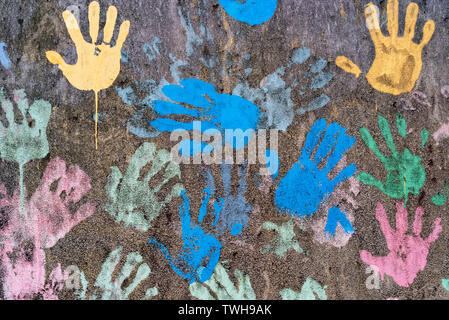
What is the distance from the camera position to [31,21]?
1158 millimetres

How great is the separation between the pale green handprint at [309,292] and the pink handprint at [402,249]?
166mm

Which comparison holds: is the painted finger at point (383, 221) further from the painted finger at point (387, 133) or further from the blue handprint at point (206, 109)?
the blue handprint at point (206, 109)

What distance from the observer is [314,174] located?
120 cm

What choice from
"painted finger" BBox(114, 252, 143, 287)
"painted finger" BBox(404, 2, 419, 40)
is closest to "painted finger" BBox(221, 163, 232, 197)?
"painted finger" BBox(114, 252, 143, 287)

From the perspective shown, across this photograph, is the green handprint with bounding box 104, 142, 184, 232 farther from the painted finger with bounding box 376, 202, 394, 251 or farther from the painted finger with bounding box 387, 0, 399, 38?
the painted finger with bounding box 387, 0, 399, 38

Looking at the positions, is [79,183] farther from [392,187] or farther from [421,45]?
[421,45]

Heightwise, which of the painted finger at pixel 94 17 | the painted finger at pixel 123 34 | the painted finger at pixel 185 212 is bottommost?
the painted finger at pixel 185 212

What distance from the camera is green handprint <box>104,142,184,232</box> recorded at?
1170 millimetres

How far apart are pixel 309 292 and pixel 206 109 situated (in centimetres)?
66

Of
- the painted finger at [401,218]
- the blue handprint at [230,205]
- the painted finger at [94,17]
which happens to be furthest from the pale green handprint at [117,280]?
the painted finger at [401,218]

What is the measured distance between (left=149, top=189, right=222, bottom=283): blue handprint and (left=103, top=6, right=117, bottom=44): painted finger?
0.53 metres

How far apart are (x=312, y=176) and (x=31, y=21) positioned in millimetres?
982

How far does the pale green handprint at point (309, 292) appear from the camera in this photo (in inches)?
47.2

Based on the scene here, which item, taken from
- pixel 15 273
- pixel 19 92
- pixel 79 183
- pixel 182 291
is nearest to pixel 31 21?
pixel 19 92
